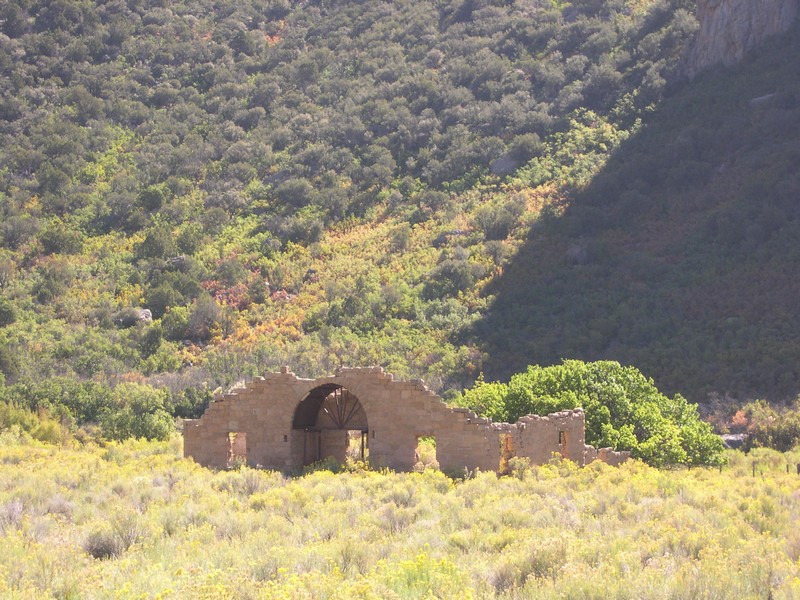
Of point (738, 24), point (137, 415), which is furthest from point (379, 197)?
point (137, 415)

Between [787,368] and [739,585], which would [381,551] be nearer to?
[739,585]

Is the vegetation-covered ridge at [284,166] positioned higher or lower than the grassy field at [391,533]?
higher

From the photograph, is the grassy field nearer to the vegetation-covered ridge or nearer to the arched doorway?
the arched doorway

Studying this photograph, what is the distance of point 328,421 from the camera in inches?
1056

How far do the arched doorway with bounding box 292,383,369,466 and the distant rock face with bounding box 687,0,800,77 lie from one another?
4761 cm

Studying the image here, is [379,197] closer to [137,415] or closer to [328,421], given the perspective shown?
[137,415]

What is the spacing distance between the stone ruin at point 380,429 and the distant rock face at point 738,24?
46171 mm

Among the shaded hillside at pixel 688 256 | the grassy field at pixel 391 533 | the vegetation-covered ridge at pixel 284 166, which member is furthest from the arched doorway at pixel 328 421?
the shaded hillside at pixel 688 256

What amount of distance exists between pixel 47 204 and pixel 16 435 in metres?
37.6

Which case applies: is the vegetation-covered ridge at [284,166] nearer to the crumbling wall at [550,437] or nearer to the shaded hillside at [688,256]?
the shaded hillside at [688,256]

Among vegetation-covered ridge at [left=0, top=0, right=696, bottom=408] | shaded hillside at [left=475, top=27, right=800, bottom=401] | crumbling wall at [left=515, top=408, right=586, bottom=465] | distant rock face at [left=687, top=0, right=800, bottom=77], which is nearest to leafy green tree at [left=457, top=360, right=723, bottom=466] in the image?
crumbling wall at [left=515, top=408, right=586, bottom=465]

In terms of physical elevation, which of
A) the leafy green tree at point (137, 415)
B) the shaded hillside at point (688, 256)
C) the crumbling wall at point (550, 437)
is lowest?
the leafy green tree at point (137, 415)

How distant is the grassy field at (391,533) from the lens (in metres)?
11.7

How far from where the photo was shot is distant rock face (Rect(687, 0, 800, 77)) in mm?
65000
